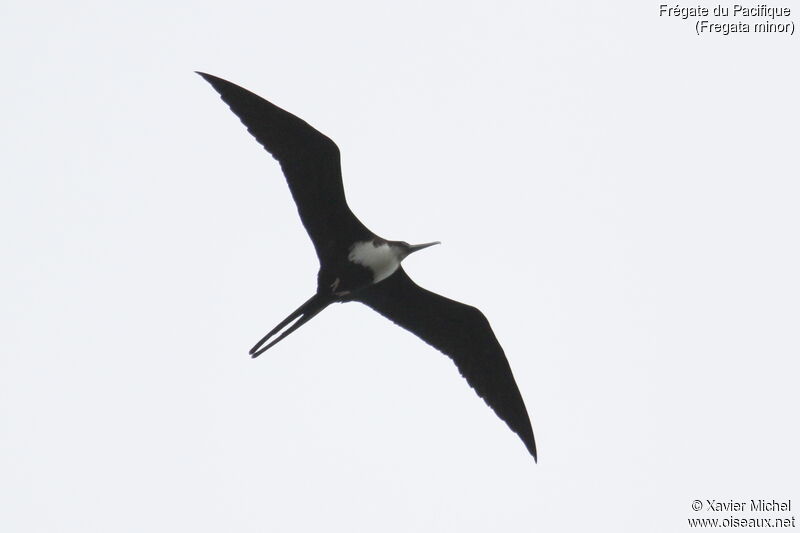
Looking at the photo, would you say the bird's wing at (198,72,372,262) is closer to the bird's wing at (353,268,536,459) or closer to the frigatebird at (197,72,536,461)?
the frigatebird at (197,72,536,461)

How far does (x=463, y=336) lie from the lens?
8.98m

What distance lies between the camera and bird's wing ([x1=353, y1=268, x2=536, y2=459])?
28.9ft

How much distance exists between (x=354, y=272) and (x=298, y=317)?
543mm

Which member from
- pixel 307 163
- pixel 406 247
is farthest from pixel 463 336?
pixel 307 163

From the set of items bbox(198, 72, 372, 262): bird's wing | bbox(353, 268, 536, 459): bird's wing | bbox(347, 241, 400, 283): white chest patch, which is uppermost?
bbox(198, 72, 372, 262): bird's wing

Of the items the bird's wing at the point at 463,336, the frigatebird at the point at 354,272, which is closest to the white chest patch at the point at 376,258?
the frigatebird at the point at 354,272

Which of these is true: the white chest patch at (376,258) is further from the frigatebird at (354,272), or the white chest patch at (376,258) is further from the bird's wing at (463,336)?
the bird's wing at (463,336)

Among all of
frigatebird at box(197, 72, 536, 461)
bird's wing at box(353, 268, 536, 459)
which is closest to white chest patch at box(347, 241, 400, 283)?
frigatebird at box(197, 72, 536, 461)

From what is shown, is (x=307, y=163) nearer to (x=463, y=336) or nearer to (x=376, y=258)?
(x=376, y=258)

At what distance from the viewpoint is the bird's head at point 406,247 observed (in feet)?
27.9

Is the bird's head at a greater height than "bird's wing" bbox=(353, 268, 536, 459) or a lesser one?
greater

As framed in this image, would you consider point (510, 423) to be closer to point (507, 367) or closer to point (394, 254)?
point (507, 367)

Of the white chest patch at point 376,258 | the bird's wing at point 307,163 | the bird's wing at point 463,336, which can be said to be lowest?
the bird's wing at point 463,336

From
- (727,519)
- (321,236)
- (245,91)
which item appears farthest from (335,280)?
(727,519)
